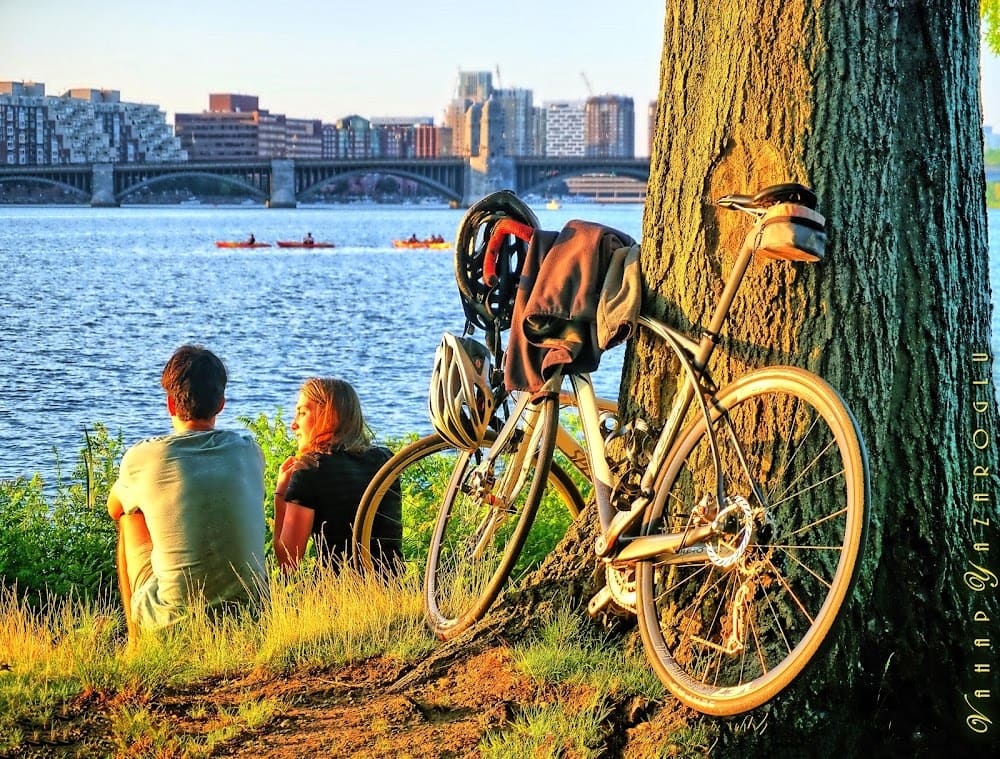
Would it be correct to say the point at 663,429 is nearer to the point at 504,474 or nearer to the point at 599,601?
the point at 599,601

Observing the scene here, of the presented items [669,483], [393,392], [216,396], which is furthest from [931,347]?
[393,392]

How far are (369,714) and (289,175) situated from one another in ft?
387

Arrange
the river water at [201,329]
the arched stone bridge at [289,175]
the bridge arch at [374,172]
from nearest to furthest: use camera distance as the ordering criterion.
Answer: the river water at [201,329]
the bridge arch at [374,172]
the arched stone bridge at [289,175]

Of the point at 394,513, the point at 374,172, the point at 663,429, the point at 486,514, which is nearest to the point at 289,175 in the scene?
the point at 374,172

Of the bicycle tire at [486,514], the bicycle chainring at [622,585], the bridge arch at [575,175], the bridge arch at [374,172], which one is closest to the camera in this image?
the bicycle chainring at [622,585]

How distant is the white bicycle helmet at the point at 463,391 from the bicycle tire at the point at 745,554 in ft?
2.74

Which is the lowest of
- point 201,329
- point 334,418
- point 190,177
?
point 201,329

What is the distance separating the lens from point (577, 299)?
4078 mm

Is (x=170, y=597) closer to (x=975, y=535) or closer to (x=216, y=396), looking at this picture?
(x=216, y=396)

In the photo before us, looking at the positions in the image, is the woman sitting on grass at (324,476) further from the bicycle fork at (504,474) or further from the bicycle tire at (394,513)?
the bicycle fork at (504,474)

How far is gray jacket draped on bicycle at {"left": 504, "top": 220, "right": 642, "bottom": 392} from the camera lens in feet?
13.4

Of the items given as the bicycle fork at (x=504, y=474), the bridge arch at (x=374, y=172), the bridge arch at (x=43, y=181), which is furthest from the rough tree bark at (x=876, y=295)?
the bridge arch at (x=43, y=181)

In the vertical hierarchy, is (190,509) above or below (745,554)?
below

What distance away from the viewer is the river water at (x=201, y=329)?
20.7 metres
